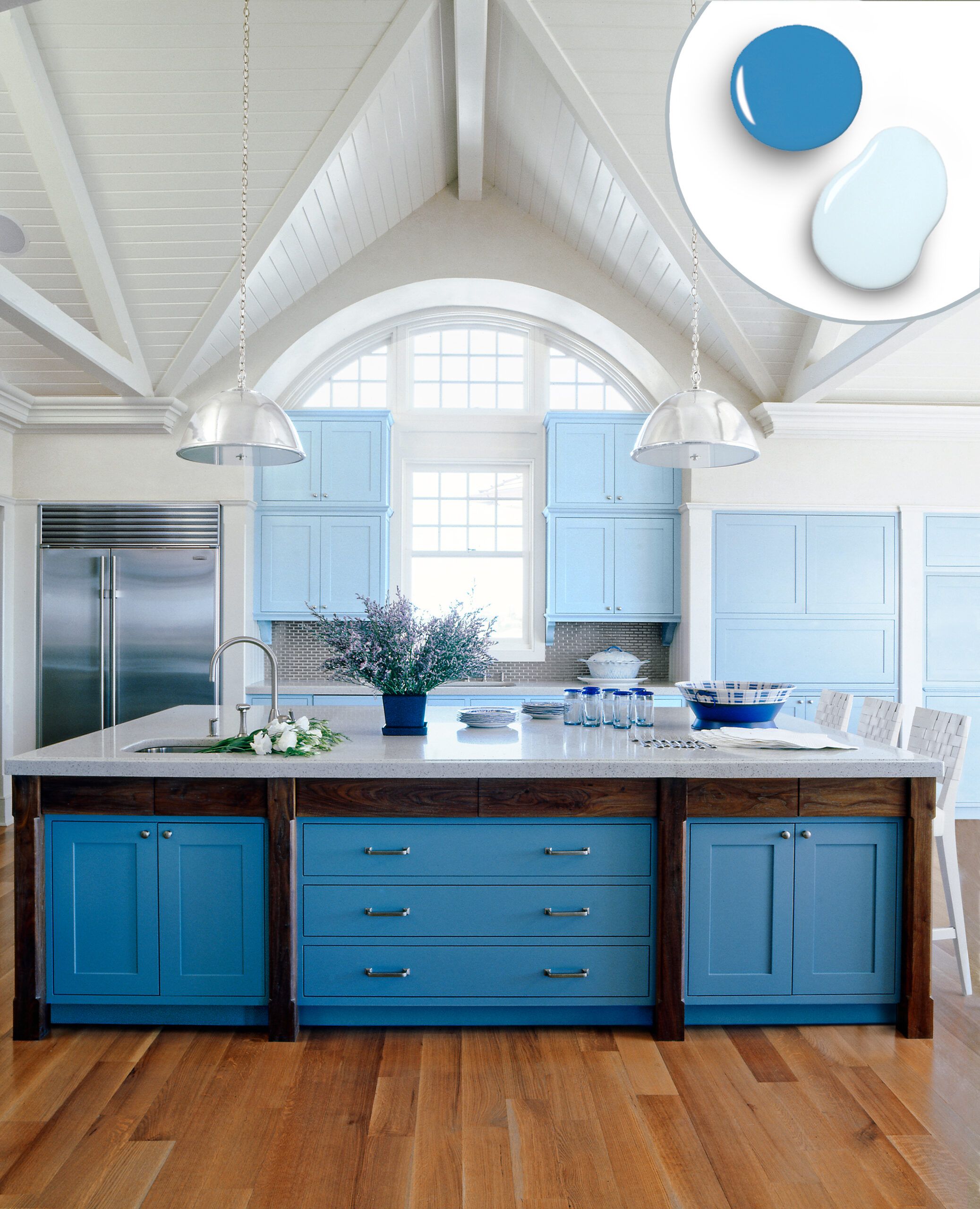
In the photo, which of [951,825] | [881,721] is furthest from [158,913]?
[881,721]

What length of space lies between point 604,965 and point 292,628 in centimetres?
396

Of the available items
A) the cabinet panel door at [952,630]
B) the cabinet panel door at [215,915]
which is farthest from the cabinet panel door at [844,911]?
the cabinet panel door at [952,630]

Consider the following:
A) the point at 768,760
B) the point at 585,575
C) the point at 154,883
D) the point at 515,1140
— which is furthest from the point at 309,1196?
the point at 585,575

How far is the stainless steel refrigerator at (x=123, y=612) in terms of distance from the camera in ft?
17.9

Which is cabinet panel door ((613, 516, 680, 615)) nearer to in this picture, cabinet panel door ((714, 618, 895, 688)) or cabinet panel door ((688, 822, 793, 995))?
cabinet panel door ((714, 618, 895, 688))

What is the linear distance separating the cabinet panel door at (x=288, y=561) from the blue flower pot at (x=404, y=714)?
8.75 ft

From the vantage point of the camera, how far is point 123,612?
5.46 metres

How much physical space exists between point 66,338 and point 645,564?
3.69m

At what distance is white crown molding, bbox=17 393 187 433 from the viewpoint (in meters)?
5.27

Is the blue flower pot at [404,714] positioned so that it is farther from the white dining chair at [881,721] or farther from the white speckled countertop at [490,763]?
the white dining chair at [881,721]

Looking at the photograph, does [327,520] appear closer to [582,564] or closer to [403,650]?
[582,564]

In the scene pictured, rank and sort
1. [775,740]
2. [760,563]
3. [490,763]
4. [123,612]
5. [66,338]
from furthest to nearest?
[760,563], [123,612], [66,338], [775,740], [490,763]

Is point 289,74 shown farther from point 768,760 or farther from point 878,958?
point 878,958

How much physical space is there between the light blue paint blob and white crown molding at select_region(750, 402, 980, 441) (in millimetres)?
5069
